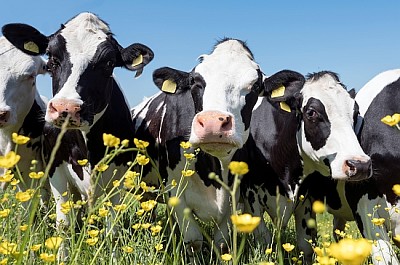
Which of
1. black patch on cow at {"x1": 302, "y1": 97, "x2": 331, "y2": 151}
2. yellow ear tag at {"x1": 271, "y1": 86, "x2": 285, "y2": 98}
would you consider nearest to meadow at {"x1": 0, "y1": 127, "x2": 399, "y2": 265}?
black patch on cow at {"x1": 302, "y1": 97, "x2": 331, "y2": 151}

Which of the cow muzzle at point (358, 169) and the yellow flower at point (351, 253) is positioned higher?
the yellow flower at point (351, 253)

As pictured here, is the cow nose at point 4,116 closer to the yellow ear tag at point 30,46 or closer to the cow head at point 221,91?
the yellow ear tag at point 30,46

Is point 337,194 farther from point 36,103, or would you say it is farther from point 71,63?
point 36,103

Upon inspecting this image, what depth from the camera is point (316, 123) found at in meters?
4.26

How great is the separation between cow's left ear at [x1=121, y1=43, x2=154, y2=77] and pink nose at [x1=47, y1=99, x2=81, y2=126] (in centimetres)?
132

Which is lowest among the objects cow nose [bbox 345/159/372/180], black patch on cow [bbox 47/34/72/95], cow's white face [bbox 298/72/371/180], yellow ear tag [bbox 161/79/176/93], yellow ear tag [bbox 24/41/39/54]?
cow nose [bbox 345/159/372/180]

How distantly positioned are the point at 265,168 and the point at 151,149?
4.45 ft

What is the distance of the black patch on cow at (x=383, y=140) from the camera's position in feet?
13.1

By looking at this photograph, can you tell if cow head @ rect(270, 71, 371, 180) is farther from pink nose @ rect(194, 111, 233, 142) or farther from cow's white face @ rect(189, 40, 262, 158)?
pink nose @ rect(194, 111, 233, 142)

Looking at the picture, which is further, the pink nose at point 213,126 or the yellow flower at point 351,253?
the pink nose at point 213,126

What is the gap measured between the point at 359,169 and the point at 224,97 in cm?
127

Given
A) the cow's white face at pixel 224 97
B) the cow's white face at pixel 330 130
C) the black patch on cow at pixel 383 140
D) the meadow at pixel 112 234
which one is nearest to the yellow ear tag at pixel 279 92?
the cow's white face at pixel 330 130

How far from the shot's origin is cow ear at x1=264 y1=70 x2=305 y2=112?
4680 mm

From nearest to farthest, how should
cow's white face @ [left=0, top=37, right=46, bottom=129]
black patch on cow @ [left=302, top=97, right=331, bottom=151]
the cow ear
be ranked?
black patch on cow @ [left=302, top=97, right=331, bottom=151] < the cow ear < cow's white face @ [left=0, top=37, right=46, bottom=129]
